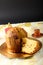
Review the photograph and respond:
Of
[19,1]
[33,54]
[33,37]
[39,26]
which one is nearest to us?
[33,54]

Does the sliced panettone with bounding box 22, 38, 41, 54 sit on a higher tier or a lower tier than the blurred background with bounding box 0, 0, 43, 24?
lower

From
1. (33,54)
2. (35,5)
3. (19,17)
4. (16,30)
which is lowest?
(33,54)

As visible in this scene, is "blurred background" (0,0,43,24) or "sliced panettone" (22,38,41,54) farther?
"blurred background" (0,0,43,24)

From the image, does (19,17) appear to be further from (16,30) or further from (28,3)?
(16,30)

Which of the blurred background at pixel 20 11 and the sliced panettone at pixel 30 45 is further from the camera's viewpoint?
the blurred background at pixel 20 11

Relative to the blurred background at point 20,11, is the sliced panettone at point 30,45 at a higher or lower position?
lower

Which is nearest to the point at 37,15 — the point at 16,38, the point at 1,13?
the point at 1,13
